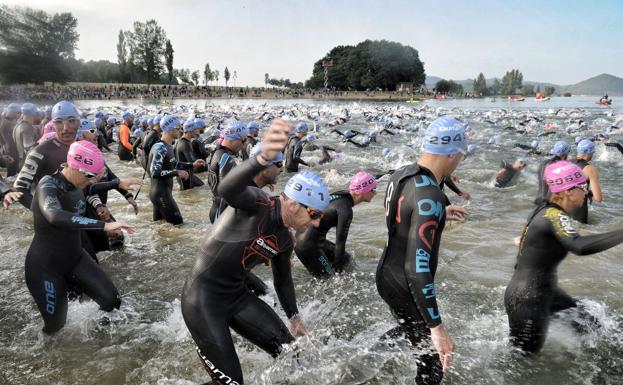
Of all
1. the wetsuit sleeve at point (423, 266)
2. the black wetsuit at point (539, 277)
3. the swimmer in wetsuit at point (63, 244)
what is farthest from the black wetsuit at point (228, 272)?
the black wetsuit at point (539, 277)

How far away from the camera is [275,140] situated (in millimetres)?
2371

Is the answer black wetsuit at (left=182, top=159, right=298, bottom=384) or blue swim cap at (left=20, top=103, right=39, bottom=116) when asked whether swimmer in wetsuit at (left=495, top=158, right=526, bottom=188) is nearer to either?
black wetsuit at (left=182, top=159, right=298, bottom=384)

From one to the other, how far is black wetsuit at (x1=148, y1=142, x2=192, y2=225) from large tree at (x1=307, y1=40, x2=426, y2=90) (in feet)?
344

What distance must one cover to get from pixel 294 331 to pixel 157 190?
4869mm

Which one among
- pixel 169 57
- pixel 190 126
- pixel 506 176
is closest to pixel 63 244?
pixel 190 126

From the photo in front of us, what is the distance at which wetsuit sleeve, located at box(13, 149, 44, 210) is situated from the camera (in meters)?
4.91

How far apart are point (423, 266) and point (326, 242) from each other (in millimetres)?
3286

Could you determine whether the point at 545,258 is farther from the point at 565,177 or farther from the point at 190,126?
the point at 190,126

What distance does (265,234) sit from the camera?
2.82 metres

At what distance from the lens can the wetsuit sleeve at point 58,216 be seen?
3583 millimetres

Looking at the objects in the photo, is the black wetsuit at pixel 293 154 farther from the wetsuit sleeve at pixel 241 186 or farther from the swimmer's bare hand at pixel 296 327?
the wetsuit sleeve at pixel 241 186

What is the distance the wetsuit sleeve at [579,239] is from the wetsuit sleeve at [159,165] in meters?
5.84

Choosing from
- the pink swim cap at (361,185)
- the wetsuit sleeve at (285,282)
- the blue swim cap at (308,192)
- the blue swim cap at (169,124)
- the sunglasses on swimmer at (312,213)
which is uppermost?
the blue swim cap at (169,124)

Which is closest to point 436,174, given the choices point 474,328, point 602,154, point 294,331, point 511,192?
point 294,331
